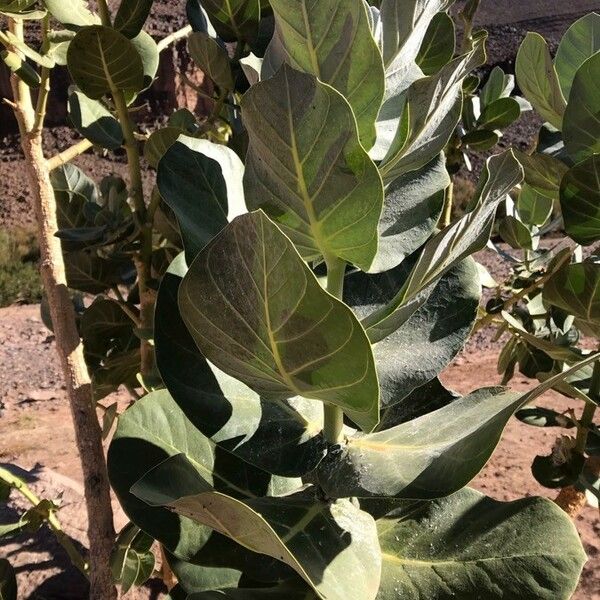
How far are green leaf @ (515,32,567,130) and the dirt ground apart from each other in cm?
107

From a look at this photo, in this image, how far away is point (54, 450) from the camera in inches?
124

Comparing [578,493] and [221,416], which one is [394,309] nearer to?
[221,416]

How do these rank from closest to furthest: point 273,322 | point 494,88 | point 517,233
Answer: point 273,322
point 517,233
point 494,88

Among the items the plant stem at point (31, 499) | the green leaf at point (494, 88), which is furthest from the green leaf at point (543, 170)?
the plant stem at point (31, 499)

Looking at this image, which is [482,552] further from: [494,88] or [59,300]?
[494,88]

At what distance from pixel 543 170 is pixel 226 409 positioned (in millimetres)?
526

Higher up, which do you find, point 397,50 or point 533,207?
point 397,50

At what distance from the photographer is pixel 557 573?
0.60 metres

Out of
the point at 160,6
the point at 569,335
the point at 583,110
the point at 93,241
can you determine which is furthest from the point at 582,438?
the point at 160,6

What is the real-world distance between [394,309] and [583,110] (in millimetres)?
380

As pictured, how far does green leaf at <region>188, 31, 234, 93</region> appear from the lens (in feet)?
2.98

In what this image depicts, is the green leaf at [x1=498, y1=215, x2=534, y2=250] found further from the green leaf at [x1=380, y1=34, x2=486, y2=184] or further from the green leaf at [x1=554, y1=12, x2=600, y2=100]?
the green leaf at [x1=380, y1=34, x2=486, y2=184]

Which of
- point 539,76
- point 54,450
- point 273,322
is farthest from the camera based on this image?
point 54,450

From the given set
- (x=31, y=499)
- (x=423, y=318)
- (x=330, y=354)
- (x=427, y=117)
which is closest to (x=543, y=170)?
(x=423, y=318)
